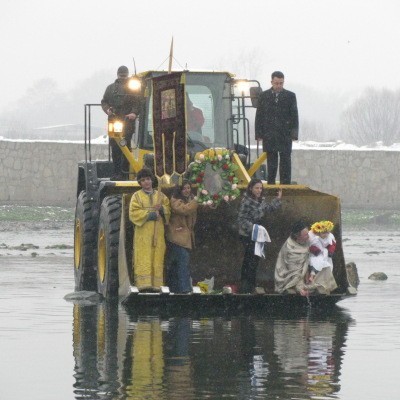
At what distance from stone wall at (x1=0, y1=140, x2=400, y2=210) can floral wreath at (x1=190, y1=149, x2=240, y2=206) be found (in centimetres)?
3374

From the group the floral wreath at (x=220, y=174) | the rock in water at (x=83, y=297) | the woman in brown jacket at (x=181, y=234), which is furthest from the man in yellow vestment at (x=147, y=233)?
the rock in water at (x=83, y=297)

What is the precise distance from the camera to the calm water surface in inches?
464

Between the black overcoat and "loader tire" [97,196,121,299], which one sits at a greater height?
the black overcoat

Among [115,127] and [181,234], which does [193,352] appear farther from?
[115,127]

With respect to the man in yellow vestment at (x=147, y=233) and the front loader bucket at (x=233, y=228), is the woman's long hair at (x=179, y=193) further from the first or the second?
the front loader bucket at (x=233, y=228)

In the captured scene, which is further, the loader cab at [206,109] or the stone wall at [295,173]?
the stone wall at [295,173]

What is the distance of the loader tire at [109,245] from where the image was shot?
19.2 meters

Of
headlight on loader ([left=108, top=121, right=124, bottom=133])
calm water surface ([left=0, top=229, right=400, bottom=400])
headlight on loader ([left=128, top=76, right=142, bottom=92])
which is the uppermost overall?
headlight on loader ([left=128, top=76, right=142, bottom=92])

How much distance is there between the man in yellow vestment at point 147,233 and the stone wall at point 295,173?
34744mm

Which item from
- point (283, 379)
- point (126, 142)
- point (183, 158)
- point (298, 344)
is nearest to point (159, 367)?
point (283, 379)

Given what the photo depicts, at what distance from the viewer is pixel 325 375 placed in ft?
41.3

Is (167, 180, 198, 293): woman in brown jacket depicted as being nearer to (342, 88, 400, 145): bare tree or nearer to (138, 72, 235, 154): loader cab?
(138, 72, 235, 154): loader cab

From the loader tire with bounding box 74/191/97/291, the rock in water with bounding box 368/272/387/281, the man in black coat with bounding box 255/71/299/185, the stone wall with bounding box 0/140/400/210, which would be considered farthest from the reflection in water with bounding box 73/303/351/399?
the stone wall with bounding box 0/140/400/210

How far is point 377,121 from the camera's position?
392 ft
